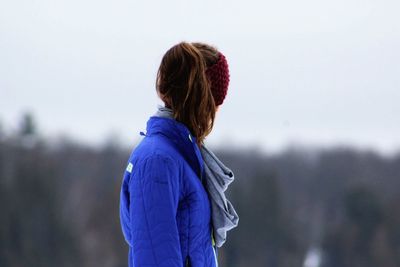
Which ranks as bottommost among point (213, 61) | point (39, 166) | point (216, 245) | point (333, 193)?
point (333, 193)

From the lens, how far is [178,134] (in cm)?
263

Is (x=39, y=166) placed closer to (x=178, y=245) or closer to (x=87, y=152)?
(x=87, y=152)

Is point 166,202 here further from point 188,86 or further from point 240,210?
point 240,210

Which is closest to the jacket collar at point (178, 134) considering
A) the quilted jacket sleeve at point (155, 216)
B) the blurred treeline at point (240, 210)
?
the quilted jacket sleeve at point (155, 216)

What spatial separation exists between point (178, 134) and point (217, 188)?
187mm

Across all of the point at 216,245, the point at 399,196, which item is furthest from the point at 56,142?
the point at 216,245

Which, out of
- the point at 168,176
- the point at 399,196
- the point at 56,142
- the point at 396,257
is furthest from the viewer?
the point at 56,142

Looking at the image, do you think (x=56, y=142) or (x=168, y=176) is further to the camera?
(x=56, y=142)

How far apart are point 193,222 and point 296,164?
7163 centimetres

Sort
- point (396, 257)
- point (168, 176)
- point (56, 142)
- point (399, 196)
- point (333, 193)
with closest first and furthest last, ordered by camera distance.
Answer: point (168, 176)
point (396, 257)
point (399, 196)
point (333, 193)
point (56, 142)

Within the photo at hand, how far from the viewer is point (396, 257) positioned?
51500mm

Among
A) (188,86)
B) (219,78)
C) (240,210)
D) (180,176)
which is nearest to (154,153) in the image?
(180,176)

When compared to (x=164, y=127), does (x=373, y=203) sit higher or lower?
lower

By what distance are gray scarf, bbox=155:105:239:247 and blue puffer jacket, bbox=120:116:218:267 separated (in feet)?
0.07
